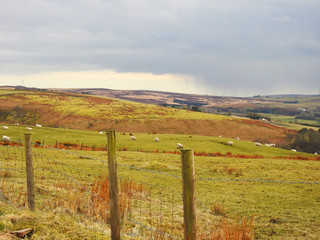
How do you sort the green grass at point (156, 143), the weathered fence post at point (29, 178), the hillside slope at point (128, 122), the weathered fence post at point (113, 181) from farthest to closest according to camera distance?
the hillside slope at point (128, 122) → the green grass at point (156, 143) → the weathered fence post at point (29, 178) → the weathered fence post at point (113, 181)

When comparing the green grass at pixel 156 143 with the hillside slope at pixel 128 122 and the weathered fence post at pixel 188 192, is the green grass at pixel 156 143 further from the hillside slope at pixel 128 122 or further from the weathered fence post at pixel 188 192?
the weathered fence post at pixel 188 192

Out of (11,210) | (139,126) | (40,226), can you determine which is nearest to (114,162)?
(40,226)

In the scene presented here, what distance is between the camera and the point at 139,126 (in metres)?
84.4

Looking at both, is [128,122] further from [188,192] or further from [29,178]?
[188,192]

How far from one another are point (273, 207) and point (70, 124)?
78.9 m

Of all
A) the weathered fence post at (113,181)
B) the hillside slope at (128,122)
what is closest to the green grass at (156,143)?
the hillside slope at (128,122)

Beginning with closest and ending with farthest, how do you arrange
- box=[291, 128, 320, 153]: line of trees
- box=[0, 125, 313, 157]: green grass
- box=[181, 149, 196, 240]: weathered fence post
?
box=[181, 149, 196, 240]: weathered fence post < box=[0, 125, 313, 157]: green grass < box=[291, 128, 320, 153]: line of trees

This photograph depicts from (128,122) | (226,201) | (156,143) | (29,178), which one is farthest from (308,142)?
(29,178)

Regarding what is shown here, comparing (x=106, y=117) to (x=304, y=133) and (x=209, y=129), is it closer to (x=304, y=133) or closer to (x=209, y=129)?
(x=209, y=129)

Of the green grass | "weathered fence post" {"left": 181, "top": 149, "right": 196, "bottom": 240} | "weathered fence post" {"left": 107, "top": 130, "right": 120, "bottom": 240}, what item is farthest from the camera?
the green grass

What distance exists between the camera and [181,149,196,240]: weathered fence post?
561cm

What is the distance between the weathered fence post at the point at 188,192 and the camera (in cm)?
561

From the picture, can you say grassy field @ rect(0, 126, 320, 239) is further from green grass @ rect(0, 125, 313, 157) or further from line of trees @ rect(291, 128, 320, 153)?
line of trees @ rect(291, 128, 320, 153)

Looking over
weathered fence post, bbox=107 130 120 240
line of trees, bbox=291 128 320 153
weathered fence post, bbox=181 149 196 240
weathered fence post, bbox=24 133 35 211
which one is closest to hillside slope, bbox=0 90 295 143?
line of trees, bbox=291 128 320 153
